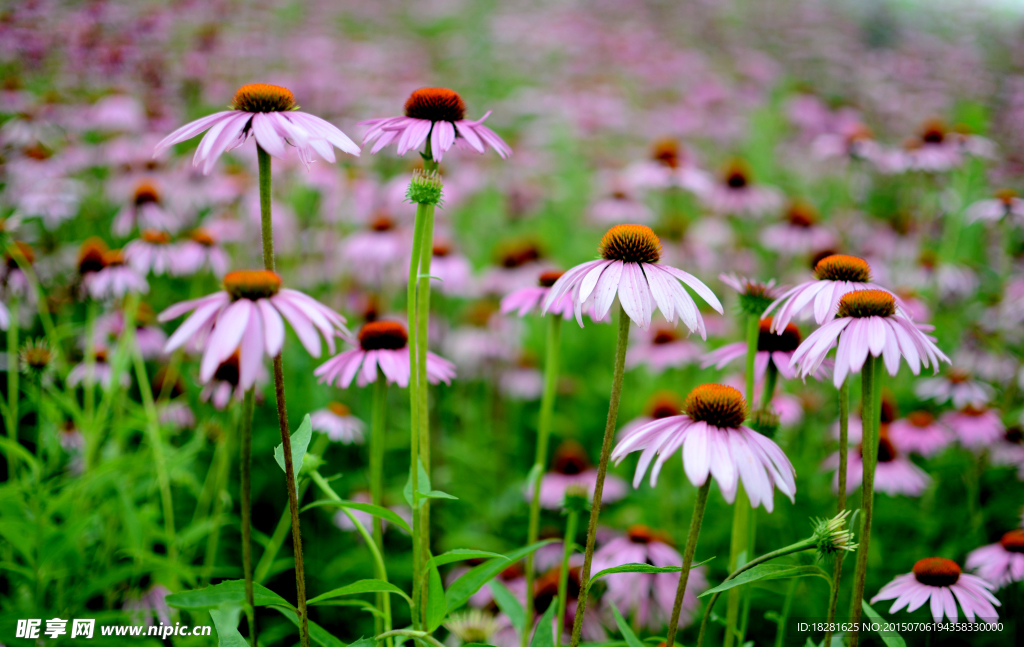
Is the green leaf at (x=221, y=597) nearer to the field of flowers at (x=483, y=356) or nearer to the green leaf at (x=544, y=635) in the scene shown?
the field of flowers at (x=483, y=356)

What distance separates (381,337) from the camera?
1.62 metres

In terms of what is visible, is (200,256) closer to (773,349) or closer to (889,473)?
(773,349)

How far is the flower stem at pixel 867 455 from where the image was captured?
42.3 inches

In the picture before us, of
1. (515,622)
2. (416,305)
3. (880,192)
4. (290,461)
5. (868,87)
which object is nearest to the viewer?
(290,461)

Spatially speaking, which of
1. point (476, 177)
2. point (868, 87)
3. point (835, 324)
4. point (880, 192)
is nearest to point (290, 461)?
point (835, 324)

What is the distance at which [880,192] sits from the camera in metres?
6.69

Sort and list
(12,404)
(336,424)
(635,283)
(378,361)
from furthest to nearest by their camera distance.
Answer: (336,424) < (12,404) < (378,361) < (635,283)

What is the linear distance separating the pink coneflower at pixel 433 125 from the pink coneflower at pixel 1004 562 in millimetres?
1598

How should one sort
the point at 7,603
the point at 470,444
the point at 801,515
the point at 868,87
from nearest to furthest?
the point at 7,603, the point at 801,515, the point at 470,444, the point at 868,87

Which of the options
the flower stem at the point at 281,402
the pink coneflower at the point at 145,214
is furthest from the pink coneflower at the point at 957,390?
the pink coneflower at the point at 145,214

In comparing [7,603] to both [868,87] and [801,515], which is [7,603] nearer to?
A: [801,515]

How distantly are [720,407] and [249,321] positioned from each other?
0.72 m

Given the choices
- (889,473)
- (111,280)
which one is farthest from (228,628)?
(889,473)

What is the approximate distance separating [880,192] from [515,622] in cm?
683
